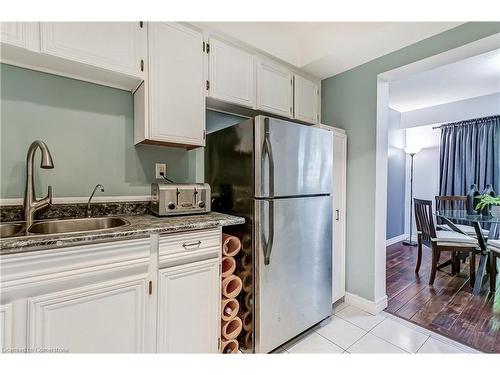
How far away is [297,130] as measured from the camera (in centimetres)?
166

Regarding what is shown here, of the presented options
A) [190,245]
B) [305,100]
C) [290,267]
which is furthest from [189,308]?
[305,100]

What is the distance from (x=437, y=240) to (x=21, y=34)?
12.5ft

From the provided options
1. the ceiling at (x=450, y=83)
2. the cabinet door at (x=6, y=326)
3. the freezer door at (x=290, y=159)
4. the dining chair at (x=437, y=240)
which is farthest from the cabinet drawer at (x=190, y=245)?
the ceiling at (x=450, y=83)

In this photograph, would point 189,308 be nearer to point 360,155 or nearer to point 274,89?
point 274,89

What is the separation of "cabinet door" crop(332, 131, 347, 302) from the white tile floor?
294 millimetres

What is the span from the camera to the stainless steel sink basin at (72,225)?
1.32 meters

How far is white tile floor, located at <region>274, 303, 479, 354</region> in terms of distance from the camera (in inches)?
64.4

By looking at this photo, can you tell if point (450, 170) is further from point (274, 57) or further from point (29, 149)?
point (29, 149)

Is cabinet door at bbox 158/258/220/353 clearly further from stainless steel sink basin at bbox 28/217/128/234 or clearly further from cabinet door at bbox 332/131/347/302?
cabinet door at bbox 332/131/347/302

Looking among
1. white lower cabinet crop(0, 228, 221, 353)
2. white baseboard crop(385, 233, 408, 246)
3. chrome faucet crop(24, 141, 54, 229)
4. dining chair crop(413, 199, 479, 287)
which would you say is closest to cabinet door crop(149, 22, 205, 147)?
chrome faucet crop(24, 141, 54, 229)

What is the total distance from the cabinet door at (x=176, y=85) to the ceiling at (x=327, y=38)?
22cm

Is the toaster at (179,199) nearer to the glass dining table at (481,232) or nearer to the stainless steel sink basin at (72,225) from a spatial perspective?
the stainless steel sink basin at (72,225)

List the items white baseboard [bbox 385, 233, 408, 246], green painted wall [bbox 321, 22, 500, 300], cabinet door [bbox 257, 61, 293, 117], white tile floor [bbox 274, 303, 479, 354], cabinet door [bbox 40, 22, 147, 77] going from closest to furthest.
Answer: cabinet door [bbox 40, 22, 147, 77]
white tile floor [bbox 274, 303, 479, 354]
cabinet door [bbox 257, 61, 293, 117]
green painted wall [bbox 321, 22, 500, 300]
white baseboard [bbox 385, 233, 408, 246]
